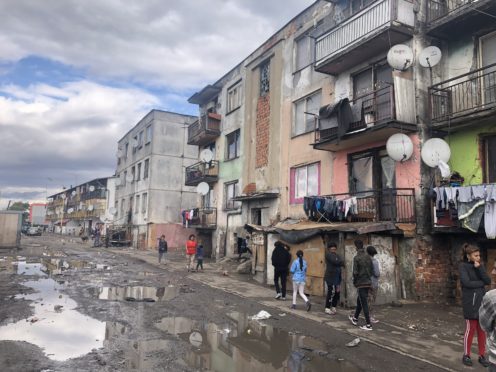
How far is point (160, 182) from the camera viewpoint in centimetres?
3578

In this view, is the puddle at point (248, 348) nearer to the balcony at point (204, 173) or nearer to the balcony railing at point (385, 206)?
the balcony railing at point (385, 206)

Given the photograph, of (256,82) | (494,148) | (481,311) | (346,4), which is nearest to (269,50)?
(256,82)

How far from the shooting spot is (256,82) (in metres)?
22.5

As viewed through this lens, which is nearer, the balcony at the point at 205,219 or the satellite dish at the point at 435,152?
the satellite dish at the point at 435,152

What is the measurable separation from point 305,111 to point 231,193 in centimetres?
816

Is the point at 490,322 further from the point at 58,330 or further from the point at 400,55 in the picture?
the point at 400,55

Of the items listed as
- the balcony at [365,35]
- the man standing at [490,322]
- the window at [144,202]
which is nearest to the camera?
the man standing at [490,322]

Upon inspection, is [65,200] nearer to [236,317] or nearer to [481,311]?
[236,317]

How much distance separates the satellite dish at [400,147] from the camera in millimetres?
12102

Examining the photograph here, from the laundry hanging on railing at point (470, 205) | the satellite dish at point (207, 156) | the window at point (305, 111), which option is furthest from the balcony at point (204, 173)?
the laundry hanging on railing at point (470, 205)

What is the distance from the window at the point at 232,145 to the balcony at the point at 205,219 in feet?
12.2

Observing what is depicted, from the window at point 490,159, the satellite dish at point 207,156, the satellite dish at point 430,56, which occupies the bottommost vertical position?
the window at point 490,159

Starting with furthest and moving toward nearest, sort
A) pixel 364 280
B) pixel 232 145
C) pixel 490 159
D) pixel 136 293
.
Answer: pixel 232 145, pixel 136 293, pixel 490 159, pixel 364 280

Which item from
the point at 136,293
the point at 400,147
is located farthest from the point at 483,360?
the point at 136,293
